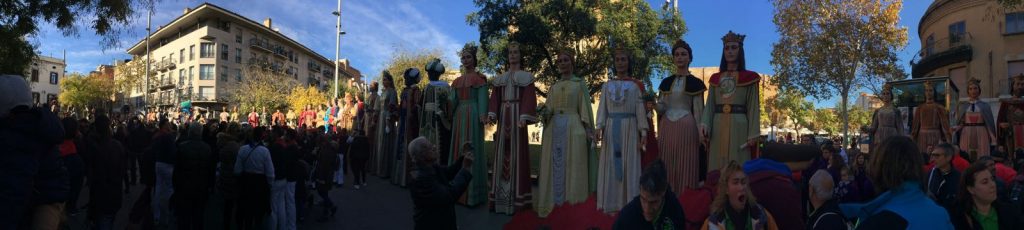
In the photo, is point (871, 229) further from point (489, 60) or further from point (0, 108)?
point (489, 60)

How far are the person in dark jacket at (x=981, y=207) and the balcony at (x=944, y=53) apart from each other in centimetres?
3495

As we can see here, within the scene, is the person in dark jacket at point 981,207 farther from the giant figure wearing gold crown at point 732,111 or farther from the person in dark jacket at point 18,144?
the person in dark jacket at point 18,144

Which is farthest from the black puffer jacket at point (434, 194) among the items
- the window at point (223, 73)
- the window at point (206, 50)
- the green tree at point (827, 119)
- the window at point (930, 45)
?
the green tree at point (827, 119)

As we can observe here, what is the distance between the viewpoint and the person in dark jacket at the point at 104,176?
6.40 metres

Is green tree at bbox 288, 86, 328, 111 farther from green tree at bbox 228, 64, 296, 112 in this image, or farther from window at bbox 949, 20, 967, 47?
window at bbox 949, 20, 967, 47

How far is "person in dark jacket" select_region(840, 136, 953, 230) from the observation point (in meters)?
2.40


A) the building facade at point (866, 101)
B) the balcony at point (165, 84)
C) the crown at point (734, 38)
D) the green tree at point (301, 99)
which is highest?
the balcony at point (165, 84)

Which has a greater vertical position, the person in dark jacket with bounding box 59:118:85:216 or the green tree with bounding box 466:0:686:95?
the green tree with bounding box 466:0:686:95

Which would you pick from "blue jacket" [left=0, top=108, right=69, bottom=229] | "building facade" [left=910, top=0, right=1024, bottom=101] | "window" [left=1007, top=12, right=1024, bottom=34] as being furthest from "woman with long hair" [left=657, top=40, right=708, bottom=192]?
"window" [left=1007, top=12, right=1024, bottom=34]

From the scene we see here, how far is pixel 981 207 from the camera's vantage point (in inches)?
129

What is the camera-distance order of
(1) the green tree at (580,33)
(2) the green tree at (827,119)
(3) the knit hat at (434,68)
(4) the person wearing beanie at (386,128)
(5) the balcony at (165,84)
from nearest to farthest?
(3) the knit hat at (434,68) < (4) the person wearing beanie at (386,128) < (1) the green tree at (580,33) < (5) the balcony at (165,84) < (2) the green tree at (827,119)

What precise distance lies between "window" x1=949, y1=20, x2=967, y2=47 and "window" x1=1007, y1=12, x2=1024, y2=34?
199cm

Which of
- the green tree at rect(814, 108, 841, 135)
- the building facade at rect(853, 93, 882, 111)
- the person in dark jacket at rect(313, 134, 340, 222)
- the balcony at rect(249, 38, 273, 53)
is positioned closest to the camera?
the person in dark jacket at rect(313, 134, 340, 222)

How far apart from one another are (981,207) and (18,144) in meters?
5.75
